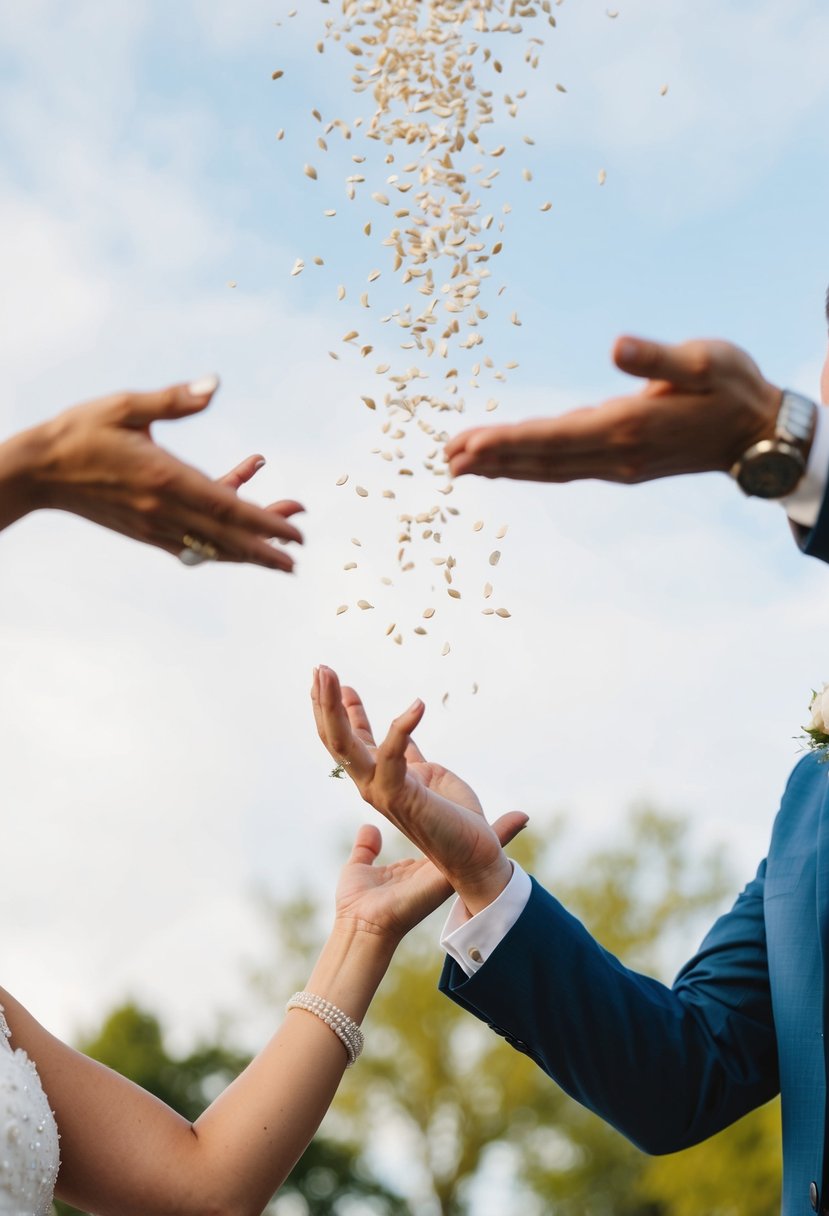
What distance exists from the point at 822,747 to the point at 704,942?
0.65 metres

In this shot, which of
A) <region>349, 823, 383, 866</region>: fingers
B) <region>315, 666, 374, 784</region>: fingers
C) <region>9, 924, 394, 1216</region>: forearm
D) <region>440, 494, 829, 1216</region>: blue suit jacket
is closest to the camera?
<region>9, 924, 394, 1216</region>: forearm

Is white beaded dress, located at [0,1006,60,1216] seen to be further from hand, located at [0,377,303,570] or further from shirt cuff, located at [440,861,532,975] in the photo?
hand, located at [0,377,303,570]

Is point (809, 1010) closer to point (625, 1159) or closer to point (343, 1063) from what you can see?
point (343, 1063)

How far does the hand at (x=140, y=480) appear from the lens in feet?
8.26

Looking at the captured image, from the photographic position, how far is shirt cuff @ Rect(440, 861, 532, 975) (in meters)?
3.49

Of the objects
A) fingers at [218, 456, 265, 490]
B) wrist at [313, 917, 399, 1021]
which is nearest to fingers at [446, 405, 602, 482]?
fingers at [218, 456, 265, 490]

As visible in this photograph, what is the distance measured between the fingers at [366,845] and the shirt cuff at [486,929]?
31 cm

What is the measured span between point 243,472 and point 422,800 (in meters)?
0.86

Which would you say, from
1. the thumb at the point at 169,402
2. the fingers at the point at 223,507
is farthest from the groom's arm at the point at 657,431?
the thumb at the point at 169,402

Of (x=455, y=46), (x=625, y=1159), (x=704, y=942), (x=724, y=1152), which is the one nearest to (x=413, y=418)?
(x=455, y=46)

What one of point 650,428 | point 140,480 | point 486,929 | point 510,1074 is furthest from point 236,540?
point 510,1074

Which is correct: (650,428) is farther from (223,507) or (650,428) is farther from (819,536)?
(223,507)

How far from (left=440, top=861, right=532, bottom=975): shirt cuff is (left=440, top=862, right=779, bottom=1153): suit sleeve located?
0.02 m

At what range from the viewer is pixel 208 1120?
10.7 ft
